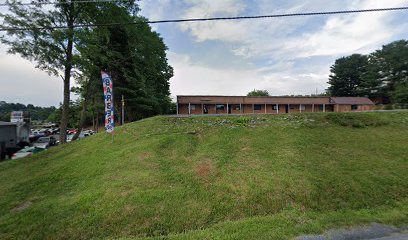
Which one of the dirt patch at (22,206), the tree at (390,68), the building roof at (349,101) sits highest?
the tree at (390,68)

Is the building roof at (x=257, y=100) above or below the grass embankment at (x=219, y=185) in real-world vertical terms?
above

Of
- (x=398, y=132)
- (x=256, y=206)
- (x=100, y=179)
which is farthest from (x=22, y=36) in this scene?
(x=398, y=132)

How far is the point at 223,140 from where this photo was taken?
9188 mm

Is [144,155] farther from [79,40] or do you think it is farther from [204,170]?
[79,40]

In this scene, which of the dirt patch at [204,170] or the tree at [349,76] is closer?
the dirt patch at [204,170]

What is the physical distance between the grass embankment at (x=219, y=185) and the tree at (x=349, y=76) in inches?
2046

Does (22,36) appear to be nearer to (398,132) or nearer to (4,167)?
(4,167)

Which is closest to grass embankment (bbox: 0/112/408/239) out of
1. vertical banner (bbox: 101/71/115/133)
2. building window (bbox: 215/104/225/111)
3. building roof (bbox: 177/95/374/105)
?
vertical banner (bbox: 101/71/115/133)

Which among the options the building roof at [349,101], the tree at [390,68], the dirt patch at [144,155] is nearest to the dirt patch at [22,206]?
the dirt patch at [144,155]

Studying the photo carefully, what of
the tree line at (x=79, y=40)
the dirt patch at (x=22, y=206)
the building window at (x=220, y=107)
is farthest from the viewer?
the building window at (x=220, y=107)

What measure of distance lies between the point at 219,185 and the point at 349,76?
6303cm

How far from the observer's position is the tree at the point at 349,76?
2093 inches

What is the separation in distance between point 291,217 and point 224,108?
27345 millimetres

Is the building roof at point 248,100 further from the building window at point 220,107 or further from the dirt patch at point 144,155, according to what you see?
the dirt patch at point 144,155
